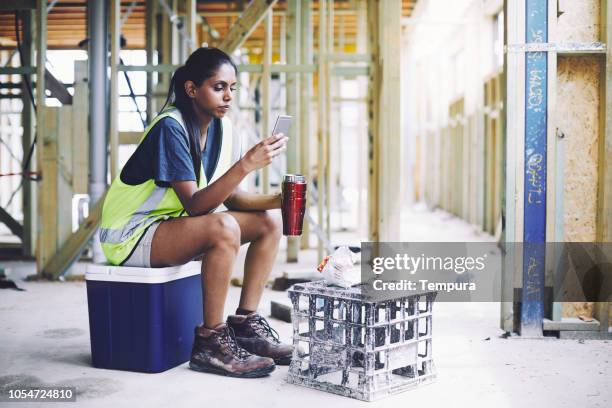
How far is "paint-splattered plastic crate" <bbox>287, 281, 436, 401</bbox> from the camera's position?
287 cm

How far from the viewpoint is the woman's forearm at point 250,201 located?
3.42m

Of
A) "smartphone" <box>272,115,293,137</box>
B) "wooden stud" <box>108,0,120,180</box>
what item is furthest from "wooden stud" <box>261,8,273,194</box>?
"smartphone" <box>272,115,293,137</box>

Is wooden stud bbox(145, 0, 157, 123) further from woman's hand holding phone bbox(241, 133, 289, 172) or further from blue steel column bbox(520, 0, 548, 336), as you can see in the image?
woman's hand holding phone bbox(241, 133, 289, 172)

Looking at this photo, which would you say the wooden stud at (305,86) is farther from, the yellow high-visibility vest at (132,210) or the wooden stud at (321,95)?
the yellow high-visibility vest at (132,210)

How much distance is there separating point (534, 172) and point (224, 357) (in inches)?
75.1

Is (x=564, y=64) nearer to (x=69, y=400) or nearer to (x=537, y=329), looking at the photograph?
(x=537, y=329)

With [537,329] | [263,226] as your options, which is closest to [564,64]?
[537,329]

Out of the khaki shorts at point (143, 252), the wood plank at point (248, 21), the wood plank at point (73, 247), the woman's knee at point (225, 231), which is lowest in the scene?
the wood plank at point (73, 247)

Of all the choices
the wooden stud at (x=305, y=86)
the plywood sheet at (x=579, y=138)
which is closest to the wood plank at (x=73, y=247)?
the wooden stud at (x=305, y=86)

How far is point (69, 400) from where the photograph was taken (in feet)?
9.41

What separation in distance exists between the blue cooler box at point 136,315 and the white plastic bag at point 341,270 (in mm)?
678

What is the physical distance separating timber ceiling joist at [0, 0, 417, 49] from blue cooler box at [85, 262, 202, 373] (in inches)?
260

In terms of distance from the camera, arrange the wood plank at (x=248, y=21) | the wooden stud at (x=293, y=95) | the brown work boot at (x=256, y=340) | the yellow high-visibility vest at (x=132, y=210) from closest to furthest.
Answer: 1. the yellow high-visibility vest at (x=132, y=210)
2. the brown work boot at (x=256, y=340)
3. the wood plank at (x=248, y=21)
4. the wooden stud at (x=293, y=95)

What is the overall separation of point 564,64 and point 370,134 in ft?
7.06
